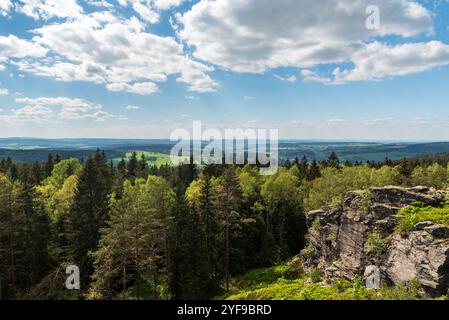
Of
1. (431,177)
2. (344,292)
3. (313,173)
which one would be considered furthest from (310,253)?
(313,173)

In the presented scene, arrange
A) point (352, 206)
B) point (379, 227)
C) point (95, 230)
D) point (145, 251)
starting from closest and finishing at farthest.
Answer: point (379, 227)
point (352, 206)
point (145, 251)
point (95, 230)

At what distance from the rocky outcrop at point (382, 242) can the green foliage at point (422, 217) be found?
439 millimetres

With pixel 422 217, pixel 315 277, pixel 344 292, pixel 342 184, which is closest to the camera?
pixel 422 217

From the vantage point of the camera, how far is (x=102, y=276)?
1388 inches

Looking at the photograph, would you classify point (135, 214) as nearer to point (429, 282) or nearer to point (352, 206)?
point (352, 206)

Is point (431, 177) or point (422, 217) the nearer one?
point (422, 217)

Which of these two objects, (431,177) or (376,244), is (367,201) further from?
(431,177)

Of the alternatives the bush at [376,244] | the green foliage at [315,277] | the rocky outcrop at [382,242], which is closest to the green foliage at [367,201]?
the rocky outcrop at [382,242]

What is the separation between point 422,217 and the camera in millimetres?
20094

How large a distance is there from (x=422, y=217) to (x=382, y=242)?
3071 mm

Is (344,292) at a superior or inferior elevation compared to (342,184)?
inferior

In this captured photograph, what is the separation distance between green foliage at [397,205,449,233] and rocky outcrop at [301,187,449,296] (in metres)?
0.44

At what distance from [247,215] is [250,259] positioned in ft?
26.1

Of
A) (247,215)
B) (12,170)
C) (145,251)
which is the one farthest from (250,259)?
(12,170)
